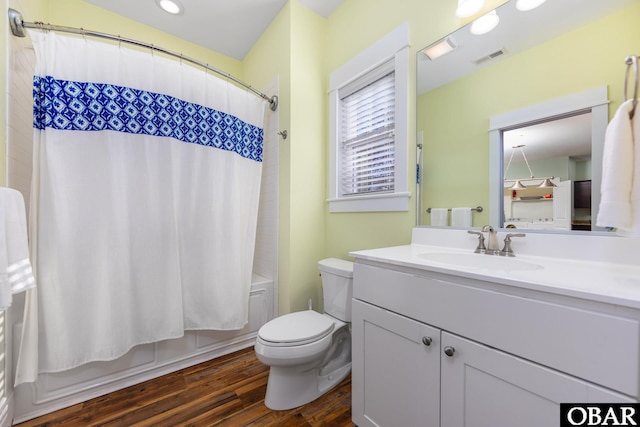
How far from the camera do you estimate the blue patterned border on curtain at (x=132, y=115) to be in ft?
4.06

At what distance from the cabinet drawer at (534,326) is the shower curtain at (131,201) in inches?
51.2

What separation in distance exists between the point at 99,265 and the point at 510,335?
73.0 inches

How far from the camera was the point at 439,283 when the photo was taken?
0.88 meters

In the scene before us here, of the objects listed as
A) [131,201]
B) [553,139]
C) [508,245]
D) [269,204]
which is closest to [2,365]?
[131,201]

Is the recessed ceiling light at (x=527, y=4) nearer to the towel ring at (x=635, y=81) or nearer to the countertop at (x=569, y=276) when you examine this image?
the towel ring at (x=635, y=81)

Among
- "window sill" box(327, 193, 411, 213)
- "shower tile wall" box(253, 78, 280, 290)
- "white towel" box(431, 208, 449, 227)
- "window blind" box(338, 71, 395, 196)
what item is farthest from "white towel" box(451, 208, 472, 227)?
"shower tile wall" box(253, 78, 280, 290)

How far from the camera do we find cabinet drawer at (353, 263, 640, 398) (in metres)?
0.56

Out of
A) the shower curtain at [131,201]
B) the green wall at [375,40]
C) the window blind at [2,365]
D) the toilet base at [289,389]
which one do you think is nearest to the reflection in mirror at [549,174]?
the green wall at [375,40]

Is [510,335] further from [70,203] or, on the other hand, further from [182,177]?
[70,203]

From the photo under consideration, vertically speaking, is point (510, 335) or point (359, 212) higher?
point (359, 212)

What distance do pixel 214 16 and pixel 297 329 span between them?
95.0 inches

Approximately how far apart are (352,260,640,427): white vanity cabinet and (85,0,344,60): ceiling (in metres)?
2.09

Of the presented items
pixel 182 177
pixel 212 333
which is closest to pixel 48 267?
pixel 182 177

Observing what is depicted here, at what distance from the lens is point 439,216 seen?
1.41 metres
